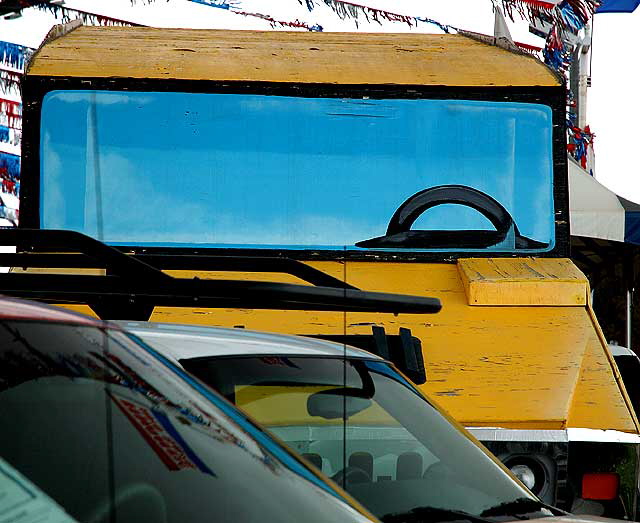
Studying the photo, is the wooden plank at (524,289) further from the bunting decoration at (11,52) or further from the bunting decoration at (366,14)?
the bunting decoration at (366,14)

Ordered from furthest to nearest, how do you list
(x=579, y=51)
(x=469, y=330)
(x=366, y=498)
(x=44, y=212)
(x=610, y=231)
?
(x=579, y=51) < (x=610, y=231) < (x=44, y=212) < (x=469, y=330) < (x=366, y=498)

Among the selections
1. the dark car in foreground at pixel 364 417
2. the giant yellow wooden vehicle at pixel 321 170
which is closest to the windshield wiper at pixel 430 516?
the dark car in foreground at pixel 364 417

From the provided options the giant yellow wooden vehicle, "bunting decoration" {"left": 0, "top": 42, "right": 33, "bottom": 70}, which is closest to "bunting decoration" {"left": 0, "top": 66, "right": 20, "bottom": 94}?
"bunting decoration" {"left": 0, "top": 42, "right": 33, "bottom": 70}

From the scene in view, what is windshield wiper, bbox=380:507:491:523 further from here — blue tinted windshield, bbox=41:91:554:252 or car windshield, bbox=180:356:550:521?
blue tinted windshield, bbox=41:91:554:252

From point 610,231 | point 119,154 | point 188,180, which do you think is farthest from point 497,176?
point 610,231

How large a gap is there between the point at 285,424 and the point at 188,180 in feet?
7.43

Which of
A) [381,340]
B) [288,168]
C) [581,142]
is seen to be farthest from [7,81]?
[581,142]

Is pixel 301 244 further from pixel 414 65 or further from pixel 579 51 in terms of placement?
pixel 579 51

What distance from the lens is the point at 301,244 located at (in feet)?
16.0

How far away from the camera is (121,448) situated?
5.04 feet

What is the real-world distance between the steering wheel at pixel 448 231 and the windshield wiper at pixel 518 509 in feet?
8.01

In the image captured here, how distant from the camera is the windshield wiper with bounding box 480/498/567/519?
239cm

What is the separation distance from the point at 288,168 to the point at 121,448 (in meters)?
3.49

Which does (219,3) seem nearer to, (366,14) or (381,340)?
(366,14)
